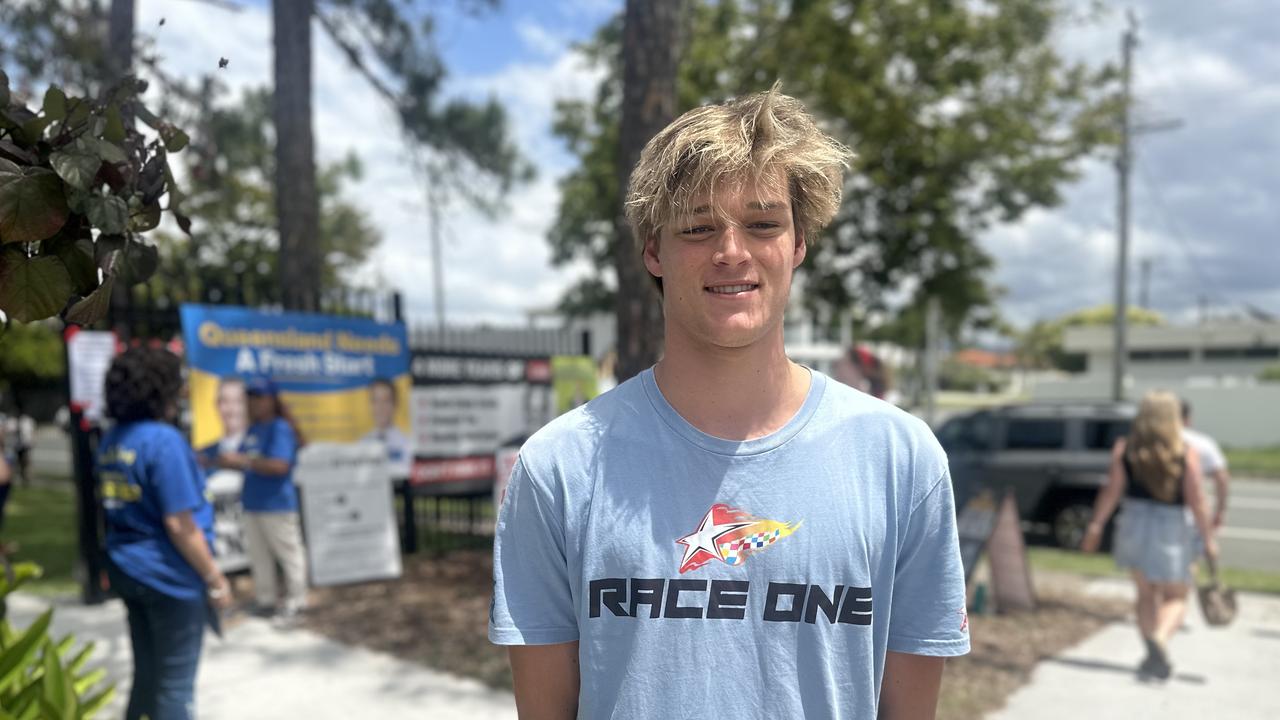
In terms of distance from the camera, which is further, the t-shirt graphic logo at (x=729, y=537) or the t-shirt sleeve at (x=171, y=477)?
the t-shirt sleeve at (x=171, y=477)

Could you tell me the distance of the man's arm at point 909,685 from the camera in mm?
1672

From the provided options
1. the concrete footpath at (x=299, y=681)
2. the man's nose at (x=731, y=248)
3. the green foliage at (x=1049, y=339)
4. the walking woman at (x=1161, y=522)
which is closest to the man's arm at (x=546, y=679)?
the man's nose at (x=731, y=248)

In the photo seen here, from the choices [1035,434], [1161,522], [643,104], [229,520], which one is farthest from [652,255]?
[1035,434]

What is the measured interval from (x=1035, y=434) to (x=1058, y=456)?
1.36 feet

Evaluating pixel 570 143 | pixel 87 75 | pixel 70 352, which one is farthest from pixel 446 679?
pixel 570 143

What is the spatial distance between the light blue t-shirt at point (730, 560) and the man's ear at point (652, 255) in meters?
0.24

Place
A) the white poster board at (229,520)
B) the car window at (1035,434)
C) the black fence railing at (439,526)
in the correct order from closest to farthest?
the white poster board at (229,520), the black fence railing at (439,526), the car window at (1035,434)

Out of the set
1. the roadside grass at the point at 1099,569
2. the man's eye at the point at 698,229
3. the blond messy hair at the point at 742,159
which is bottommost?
the roadside grass at the point at 1099,569

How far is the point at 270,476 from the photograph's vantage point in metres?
6.50

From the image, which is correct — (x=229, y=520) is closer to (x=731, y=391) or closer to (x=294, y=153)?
(x=294, y=153)

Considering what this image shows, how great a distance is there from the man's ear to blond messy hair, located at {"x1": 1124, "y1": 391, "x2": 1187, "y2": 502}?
4942 mm

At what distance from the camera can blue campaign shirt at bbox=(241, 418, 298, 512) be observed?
6.42 meters

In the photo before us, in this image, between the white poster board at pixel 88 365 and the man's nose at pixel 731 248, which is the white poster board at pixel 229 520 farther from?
the man's nose at pixel 731 248

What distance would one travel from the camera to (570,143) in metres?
13.4
